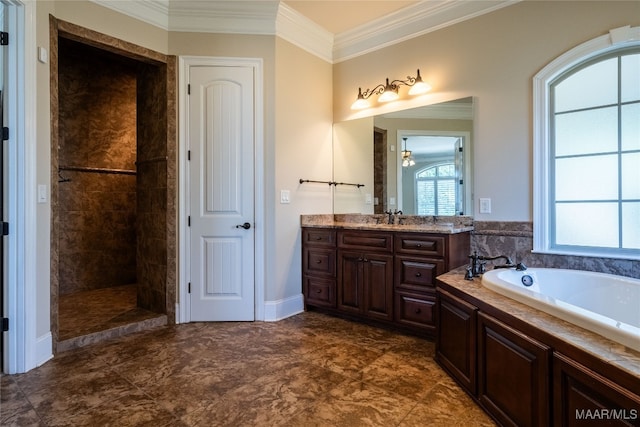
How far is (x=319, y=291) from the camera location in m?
3.38

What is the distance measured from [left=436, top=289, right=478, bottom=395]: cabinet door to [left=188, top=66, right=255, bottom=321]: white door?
1.68 meters

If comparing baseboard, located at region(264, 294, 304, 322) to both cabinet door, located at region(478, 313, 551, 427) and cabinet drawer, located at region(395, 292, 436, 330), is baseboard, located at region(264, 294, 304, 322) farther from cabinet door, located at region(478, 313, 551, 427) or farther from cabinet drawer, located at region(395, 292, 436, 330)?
cabinet door, located at region(478, 313, 551, 427)

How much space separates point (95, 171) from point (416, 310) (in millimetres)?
4039

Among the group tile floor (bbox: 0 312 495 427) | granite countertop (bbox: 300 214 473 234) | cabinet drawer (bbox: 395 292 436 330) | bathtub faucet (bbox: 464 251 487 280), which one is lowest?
tile floor (bbox: 0 312 495 427)

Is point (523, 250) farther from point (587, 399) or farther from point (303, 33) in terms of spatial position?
point (303, 33)

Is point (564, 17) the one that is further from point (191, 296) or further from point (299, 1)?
point (191, 296)

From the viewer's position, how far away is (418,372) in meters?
2.19

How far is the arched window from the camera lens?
10.1 ft

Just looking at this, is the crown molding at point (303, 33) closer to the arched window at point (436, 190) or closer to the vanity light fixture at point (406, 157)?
the vanity light fixture at point (406, 157)

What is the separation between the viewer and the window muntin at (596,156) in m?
2.31

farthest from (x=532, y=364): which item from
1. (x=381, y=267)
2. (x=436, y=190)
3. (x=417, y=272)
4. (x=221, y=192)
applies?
(x=221, y=192)

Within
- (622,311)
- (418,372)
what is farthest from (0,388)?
(622,311)

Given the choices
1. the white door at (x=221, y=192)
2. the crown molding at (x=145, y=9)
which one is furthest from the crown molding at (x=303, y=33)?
the crown molding at (x=145, y=9)

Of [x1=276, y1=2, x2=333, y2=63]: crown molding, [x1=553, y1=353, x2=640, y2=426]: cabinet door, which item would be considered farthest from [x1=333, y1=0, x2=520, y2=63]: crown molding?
[x1=553, y1=353, x2=640, y2=426]: cabinet door
